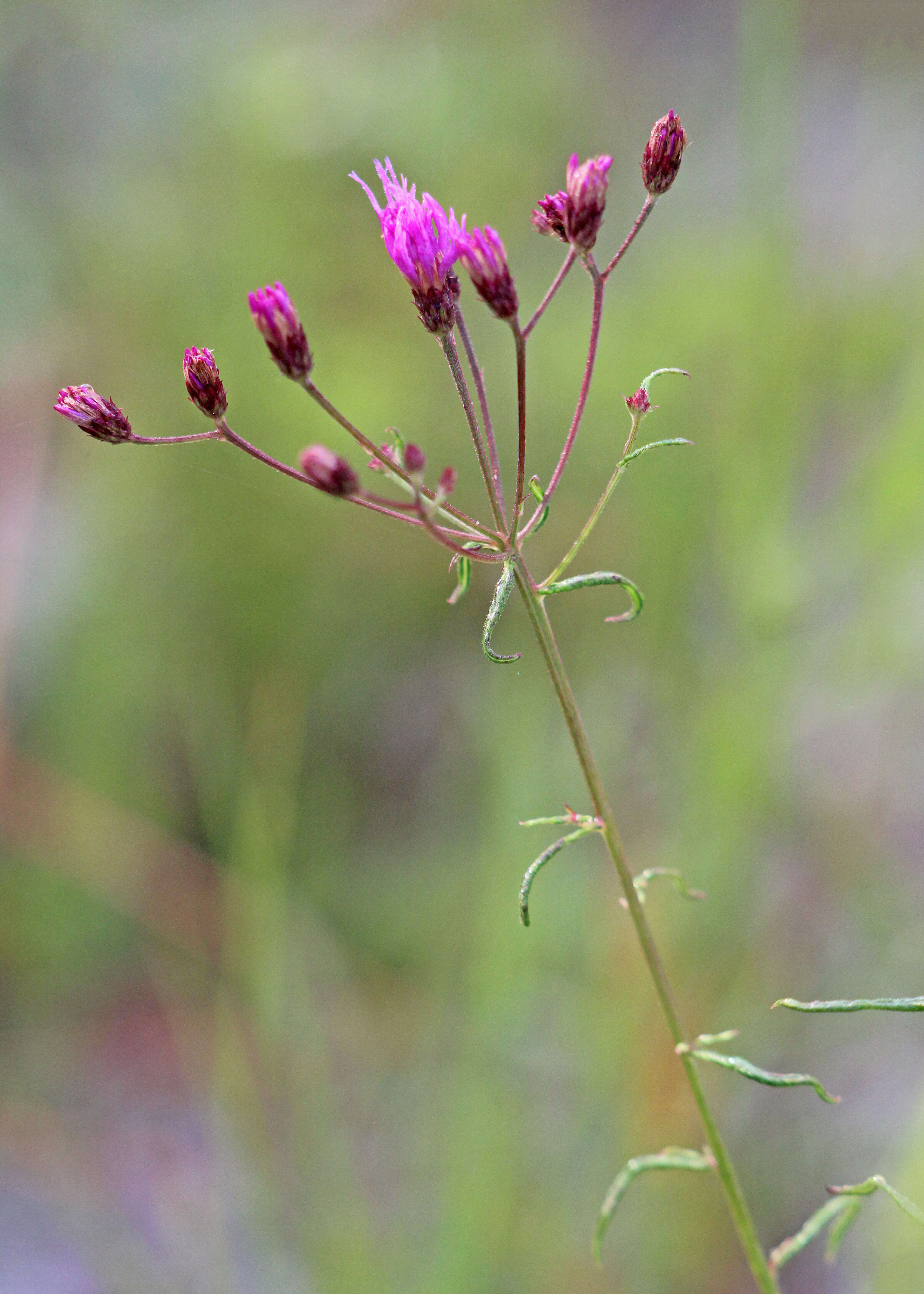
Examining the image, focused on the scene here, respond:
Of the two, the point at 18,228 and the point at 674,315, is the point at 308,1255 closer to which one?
the point at 674,315

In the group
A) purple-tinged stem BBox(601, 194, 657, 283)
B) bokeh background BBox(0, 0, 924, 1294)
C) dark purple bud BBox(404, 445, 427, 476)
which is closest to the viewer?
dark purple bud BBox(404, 445, 427, 476)

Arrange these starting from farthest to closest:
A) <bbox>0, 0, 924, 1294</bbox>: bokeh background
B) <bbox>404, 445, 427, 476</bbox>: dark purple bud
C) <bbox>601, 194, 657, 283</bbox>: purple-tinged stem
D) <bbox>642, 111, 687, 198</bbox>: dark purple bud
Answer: <bbox>0, 0, 924, 1294</bbox>: bokeh background, <bbox>642, 111, 687, 198</bbox>: dark purple bud, <bbox>601, 194, 657, 283</bbox>: purple-tinged stem, <bbox>404, 445, 427, 476</bbox>: dark purple bud

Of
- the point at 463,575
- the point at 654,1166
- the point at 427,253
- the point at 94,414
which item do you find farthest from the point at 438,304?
the point at 654,1166

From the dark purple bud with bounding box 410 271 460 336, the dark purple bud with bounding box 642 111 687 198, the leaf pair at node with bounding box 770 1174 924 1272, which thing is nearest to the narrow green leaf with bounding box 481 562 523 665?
the dark purple bud with bounding box 410 271 460 336

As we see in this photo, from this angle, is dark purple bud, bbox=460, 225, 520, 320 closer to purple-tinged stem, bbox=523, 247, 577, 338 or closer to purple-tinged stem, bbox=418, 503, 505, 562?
purple-tinged stem, bbox=523, 247, 577, 338

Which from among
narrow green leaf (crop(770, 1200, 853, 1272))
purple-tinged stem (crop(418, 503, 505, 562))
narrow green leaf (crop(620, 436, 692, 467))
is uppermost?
narrow green leaf (crop(620, 436, 692, 467))

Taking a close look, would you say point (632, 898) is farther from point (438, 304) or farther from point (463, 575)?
point (438, 304)

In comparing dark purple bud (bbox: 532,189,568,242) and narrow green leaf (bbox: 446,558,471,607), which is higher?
dark purple bud (bbox: 532,189,568,242)

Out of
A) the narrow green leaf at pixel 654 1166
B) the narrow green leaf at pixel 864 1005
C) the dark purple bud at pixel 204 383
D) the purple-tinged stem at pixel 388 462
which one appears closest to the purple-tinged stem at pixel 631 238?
the purple-tinged stem at pixel 388 462
